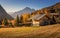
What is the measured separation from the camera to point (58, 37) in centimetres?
1520

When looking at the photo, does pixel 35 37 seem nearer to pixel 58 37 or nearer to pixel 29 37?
pixel 29 37

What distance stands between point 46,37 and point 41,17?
102 feet

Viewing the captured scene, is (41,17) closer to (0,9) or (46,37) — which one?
(46,37)

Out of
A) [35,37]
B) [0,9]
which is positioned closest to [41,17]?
[35,37]

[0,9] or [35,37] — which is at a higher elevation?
[0,9]

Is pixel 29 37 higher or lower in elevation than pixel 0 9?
lower

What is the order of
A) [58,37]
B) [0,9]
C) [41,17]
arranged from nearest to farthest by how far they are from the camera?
[58,37] < [41,17] < [0,9]

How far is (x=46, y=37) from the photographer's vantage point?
1564cm

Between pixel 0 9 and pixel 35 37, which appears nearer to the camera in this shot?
pixel 35 37

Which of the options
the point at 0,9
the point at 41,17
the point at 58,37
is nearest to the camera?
the point at 58,37

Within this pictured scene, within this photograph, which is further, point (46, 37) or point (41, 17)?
point (41, 17)

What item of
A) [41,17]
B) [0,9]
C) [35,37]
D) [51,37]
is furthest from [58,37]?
[0,9]

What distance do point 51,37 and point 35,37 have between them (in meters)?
1.88

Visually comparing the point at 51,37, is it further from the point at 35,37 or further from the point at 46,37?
the point at 35,37
